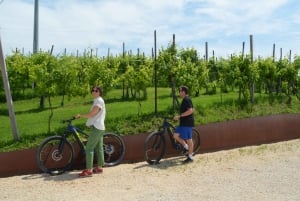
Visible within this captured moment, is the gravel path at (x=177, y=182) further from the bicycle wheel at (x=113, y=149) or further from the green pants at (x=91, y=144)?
the green pants at (x=91, y=144)

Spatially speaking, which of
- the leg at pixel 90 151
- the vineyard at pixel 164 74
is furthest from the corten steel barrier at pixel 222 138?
Answer: the vineyard at pixel 164 74

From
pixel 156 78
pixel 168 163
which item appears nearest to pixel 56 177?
pixel 168 163

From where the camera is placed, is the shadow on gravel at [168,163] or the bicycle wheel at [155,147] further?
the bicycle wheel at [155,147]

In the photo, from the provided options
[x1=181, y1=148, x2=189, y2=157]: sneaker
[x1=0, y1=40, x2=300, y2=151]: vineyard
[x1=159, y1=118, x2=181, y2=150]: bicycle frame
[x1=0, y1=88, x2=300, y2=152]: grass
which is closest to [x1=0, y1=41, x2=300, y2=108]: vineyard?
[x1=0, y1=40, x2=300, y2=151]: vineyard

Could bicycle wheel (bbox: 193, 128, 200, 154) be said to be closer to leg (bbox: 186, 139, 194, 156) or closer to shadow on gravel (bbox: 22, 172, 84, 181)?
leg (bbox: 186, 139, 194, 156)

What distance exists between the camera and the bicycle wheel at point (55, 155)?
27.4ft

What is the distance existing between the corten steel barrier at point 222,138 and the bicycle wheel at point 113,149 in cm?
38

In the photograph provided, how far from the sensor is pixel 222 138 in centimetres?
1124

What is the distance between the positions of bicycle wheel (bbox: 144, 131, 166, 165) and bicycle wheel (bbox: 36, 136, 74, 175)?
1.72 metres

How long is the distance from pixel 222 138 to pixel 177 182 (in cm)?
397

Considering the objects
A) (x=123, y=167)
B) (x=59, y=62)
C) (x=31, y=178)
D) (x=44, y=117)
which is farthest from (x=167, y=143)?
(x=44, y=117)

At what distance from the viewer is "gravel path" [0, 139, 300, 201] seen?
664 centimetres

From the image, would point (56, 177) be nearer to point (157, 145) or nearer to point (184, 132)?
point (157, 145)

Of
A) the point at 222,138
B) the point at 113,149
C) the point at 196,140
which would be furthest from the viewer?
the point at 222,138
